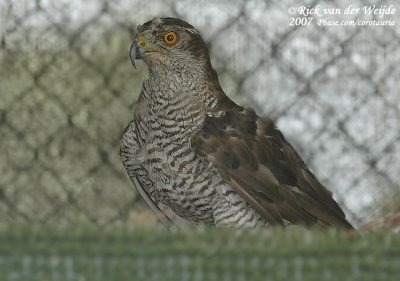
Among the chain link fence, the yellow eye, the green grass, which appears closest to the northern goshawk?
the yellow eye

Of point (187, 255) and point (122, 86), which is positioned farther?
point (122, 86)

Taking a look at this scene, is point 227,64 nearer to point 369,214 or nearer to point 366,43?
point 366,43

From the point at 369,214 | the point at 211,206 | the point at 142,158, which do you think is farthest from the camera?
the point at 369,214

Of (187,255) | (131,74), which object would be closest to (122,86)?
(131,74)

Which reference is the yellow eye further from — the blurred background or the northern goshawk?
the blurred background

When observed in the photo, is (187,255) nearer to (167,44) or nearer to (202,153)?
(202,153)

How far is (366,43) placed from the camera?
6.27 feet

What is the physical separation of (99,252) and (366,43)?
4.59 ft

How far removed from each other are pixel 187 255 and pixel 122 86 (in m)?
1.33

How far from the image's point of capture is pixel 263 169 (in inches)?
61.9

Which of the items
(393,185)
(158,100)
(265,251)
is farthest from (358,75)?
(265,251)

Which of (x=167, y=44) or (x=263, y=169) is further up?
(x=167, y=44)

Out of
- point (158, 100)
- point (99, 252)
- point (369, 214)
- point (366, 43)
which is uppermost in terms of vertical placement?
point (366, 43)

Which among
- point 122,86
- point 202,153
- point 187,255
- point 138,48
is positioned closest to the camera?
point 187,255
